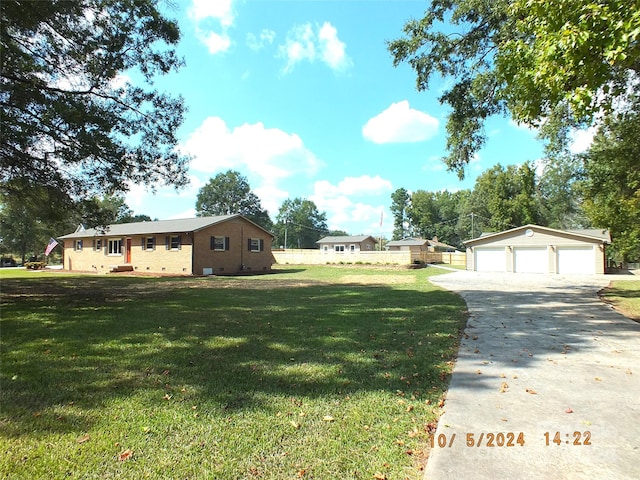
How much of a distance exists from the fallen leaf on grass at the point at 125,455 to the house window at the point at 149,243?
2279 cm

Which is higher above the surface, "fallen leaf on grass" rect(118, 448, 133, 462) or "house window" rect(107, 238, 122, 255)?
"house window" rect(107, 238, 122, 255)

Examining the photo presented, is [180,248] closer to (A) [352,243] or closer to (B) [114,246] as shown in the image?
(B) [114,246]

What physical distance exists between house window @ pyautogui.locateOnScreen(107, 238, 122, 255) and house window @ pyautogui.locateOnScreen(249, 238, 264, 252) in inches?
371

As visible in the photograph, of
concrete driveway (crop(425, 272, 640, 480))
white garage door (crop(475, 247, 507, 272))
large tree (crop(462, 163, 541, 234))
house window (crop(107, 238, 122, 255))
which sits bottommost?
concrete driveway (crop(425, 272, 640, 480))

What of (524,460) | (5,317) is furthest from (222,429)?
(5,317)

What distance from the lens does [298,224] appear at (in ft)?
287

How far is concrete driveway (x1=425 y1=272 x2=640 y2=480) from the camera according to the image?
2.44 metres

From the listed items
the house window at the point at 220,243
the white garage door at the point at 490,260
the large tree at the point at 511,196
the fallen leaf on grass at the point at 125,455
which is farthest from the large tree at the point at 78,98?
the large tree at the point at 511,196

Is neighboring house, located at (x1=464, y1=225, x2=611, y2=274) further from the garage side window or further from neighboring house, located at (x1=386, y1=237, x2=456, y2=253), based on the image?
neighboring house, located at (x1=386, y1=237, x2=456, y2=253)

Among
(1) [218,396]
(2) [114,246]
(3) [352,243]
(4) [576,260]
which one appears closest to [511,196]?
(3) [352,243]

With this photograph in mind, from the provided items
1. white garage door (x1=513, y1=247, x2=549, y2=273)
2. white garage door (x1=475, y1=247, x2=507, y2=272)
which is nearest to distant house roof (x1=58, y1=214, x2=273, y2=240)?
white garage door (x1=475, y1=247, x2=507, y2=272)

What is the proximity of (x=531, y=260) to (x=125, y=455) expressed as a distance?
95.5 feet

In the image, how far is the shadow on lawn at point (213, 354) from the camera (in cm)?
355

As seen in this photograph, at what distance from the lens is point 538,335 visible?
6293 millimetres
